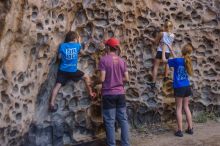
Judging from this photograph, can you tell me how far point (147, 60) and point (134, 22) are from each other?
67 cm

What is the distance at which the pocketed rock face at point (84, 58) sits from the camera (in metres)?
5.96

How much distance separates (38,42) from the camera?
6293 millimetres

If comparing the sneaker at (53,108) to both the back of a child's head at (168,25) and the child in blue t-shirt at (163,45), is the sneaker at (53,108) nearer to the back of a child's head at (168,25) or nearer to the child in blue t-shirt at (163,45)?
the child in blue t-shirt at (163,45)

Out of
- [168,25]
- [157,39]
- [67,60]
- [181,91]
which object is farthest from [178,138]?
[67,60]

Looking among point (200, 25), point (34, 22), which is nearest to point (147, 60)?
point (200, 25)

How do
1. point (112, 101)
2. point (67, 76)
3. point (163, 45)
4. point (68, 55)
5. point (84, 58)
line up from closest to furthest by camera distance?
point (112, 101), point (68, 55), point (67, 76), point (84, 58), point (163, 45)

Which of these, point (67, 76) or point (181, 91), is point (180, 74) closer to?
point (181, 91)

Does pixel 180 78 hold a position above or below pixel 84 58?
below

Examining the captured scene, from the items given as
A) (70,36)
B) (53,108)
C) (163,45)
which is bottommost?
(53,108)

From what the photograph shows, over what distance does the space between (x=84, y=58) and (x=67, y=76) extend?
1.61 feet

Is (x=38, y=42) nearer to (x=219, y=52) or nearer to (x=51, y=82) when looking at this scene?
(x=51, y=82)

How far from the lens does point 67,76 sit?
673cm

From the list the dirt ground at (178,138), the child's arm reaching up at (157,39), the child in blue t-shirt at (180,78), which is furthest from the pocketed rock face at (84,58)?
the child in blue t-shirt at (180,78)

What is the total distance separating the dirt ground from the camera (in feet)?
22.8
